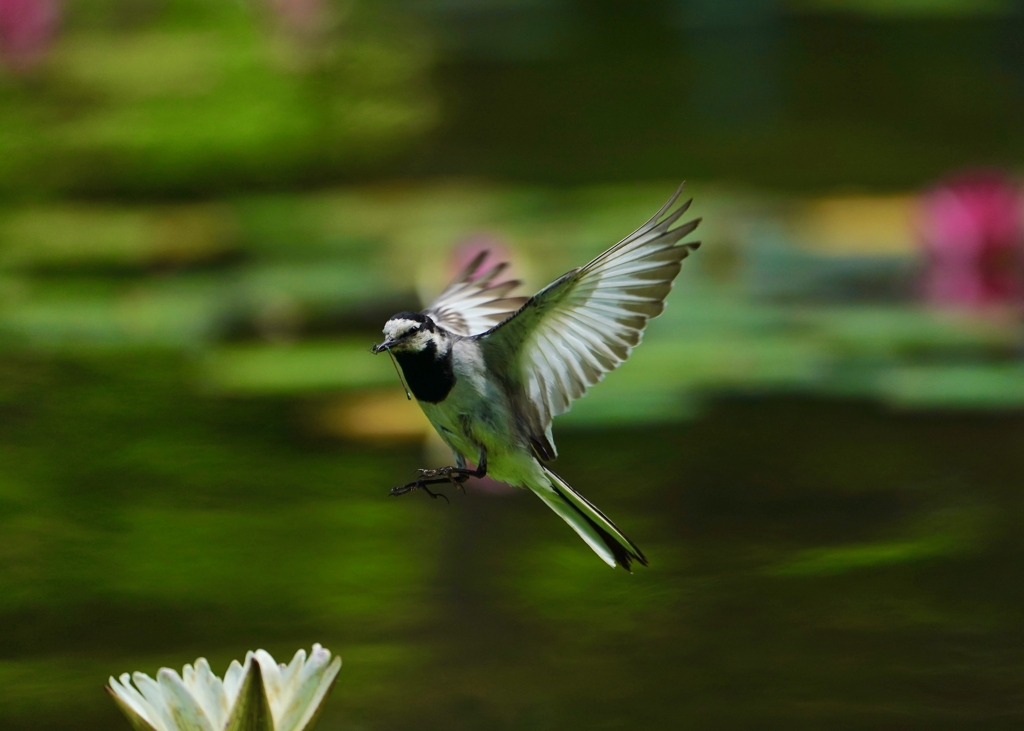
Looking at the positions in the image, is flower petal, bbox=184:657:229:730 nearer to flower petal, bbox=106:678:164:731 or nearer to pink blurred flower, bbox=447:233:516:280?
flower petal, bbox=106:678:164:731

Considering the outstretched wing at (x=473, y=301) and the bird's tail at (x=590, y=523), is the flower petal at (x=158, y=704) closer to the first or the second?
the bird's tail at (x=590, y=523)

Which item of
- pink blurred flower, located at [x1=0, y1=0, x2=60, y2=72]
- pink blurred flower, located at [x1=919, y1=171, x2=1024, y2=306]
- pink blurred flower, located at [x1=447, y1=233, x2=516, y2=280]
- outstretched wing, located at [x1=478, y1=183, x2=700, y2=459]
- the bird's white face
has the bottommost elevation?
the bird's white face

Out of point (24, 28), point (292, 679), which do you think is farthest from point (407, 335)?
point (24, 28)

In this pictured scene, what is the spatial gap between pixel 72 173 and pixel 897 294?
3.52 metres

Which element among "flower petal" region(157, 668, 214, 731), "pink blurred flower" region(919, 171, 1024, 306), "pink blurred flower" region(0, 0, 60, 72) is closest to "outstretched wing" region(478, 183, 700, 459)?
"flower petal" region(157, 668, 214, 731)

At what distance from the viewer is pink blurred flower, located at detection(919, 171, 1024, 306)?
430 centimetres

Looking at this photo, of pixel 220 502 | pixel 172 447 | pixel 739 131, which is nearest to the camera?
pixel 220 502

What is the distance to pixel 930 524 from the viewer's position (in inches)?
115

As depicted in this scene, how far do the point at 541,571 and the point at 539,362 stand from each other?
118cm

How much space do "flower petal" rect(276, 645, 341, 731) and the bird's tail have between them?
1.00 feet

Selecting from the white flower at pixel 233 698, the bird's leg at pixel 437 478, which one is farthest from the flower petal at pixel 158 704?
the bird's leg at pixel 437 478

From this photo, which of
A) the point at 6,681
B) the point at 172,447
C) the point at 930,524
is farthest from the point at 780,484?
the point at 6,681

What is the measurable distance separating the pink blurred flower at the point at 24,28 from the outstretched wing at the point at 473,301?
458 centimetres

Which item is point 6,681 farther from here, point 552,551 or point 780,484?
point 780,484
